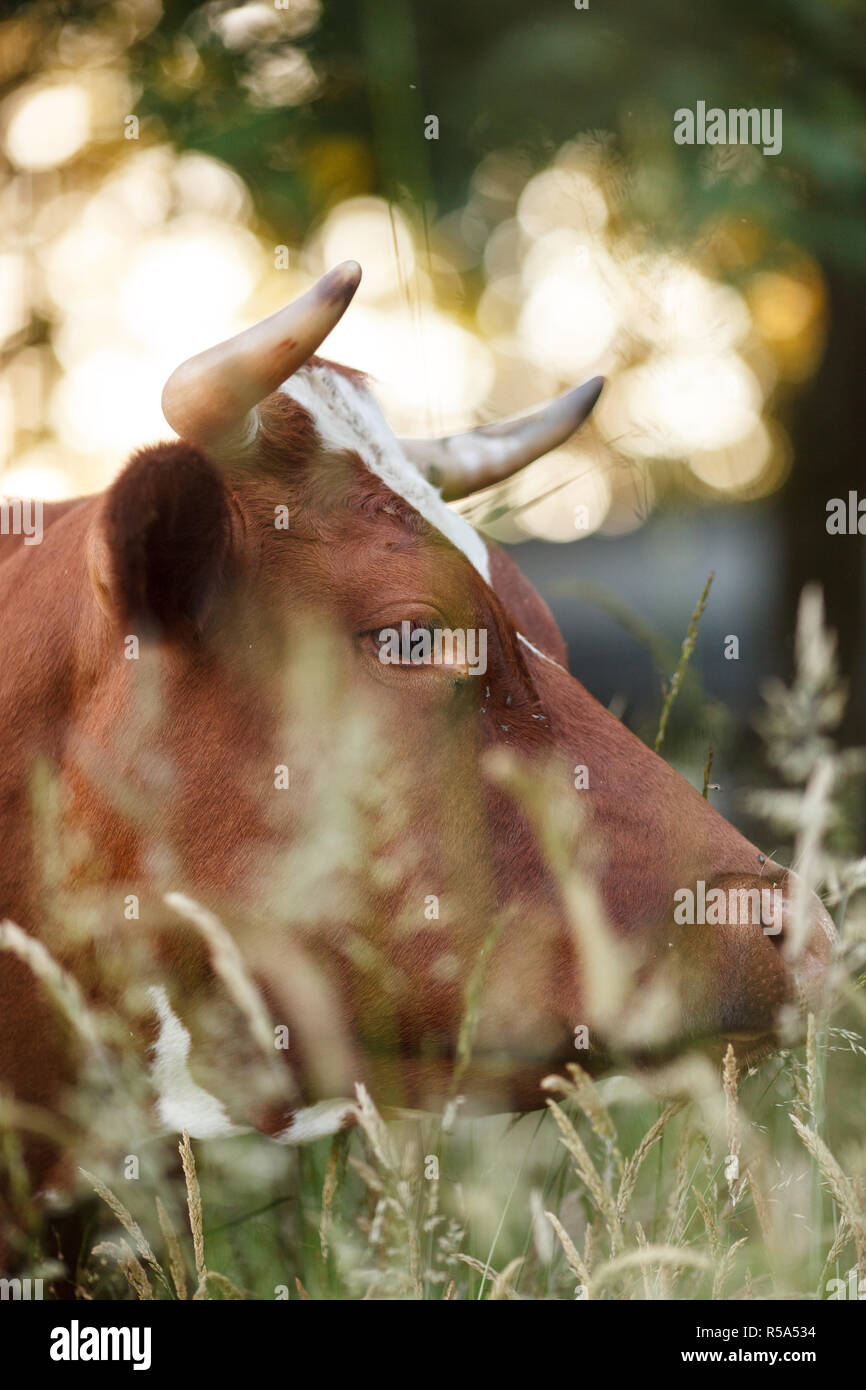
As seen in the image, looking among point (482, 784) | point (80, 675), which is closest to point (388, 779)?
point (482, 784)

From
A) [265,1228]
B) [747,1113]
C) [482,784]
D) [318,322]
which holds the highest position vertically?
[318,322]

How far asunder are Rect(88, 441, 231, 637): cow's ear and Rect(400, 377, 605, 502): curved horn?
0.77 meters

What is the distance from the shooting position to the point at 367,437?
208 cm

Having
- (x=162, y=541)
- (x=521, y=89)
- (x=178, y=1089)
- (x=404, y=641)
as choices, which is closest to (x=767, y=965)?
(x=404, y=641)

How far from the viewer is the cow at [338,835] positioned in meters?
1.86

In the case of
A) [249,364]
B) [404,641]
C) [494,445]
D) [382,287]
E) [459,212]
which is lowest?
[404,641]

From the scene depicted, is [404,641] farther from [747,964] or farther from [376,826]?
[747,964]

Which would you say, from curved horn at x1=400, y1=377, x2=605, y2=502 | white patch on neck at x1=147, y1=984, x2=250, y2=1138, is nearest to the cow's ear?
white patch on neck at x1=147, y1=984, x2=250, y2=1138

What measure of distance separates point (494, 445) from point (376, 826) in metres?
0.97

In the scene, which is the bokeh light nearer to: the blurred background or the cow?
the blurred background

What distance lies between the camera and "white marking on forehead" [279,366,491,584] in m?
2.02

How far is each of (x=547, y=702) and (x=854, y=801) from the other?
6.05 feet

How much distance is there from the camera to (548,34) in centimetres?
303

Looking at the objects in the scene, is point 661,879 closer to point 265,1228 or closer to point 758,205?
point 265,1228
